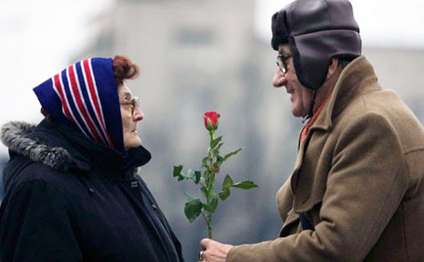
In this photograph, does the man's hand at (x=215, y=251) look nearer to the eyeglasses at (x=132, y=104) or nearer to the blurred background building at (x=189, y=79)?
the eyeglasses at (x=132, y=104)

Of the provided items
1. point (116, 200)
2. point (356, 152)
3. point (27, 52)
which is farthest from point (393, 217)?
point (27, 52)

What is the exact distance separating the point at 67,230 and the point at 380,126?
2.83 ft

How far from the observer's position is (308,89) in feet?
8.75

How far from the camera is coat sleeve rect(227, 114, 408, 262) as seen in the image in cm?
243

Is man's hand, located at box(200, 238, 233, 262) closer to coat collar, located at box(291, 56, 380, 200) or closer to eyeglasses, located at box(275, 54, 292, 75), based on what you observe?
coat collar, located at box(291, 56, 380, 200)

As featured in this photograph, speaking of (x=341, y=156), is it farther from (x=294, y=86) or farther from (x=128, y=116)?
(x=128, y=116)

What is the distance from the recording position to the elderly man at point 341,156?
96.0 inches

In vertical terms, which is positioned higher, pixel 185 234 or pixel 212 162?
pixel 212 162

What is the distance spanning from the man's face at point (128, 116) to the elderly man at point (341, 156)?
0.41 metres

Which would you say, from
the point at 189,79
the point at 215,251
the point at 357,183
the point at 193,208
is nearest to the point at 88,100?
the point at 193,208

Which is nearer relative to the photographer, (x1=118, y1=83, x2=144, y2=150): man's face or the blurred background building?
(x1=118, y1=83, x2=144, y2=150): man's face

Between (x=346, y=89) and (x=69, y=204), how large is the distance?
0.80 meters

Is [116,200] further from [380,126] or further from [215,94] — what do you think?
[215,94]

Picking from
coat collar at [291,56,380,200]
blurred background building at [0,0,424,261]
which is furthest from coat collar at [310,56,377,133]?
blurred background building at [0,0,424,261]
